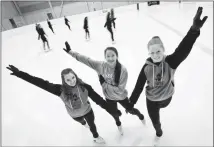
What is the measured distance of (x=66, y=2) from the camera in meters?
21.9

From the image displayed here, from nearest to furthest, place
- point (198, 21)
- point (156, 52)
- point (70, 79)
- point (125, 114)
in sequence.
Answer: point (198, 21) → point (156, 52) → point (70, 79) → point (125, 114)

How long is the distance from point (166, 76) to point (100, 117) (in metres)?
1.64

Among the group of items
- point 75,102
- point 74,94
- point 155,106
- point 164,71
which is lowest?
point 155,106

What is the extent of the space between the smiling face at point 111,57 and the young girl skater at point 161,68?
1.19 feet

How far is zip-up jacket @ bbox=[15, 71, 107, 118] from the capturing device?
176 cm

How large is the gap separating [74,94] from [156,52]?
96cm

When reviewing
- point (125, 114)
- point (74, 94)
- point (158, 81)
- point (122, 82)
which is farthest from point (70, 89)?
point (125, 114)

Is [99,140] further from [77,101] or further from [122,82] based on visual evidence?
[122,82]

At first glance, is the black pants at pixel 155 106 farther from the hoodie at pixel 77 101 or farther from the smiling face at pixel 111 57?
the hoodie at pixel 77 101

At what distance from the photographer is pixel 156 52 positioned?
142 cm

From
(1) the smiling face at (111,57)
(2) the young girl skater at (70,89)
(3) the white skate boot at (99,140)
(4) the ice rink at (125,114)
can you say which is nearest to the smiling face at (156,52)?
(1) the smiling face at (111,57)

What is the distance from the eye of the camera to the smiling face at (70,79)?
1663 mm

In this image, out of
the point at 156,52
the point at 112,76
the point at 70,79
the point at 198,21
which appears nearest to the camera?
the point at 198,21

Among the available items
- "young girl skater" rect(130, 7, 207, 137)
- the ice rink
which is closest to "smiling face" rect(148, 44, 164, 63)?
"young girl skater" rect(130, 7, 207, 137)
